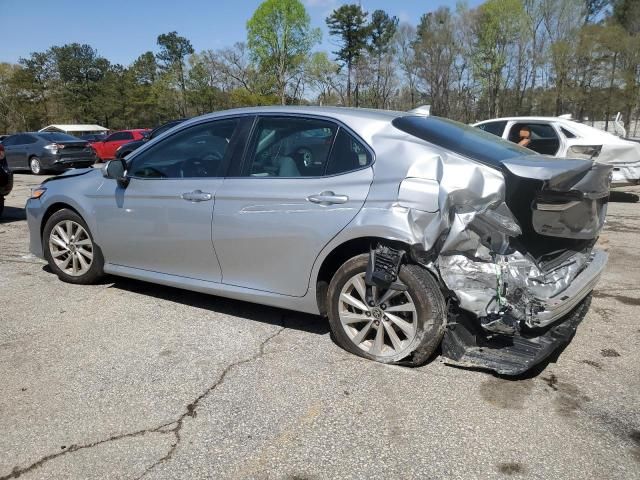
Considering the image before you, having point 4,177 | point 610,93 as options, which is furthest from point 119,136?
point 610,93

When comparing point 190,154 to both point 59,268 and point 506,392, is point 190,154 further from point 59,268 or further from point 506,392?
point 506,392

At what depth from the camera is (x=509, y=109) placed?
172ft

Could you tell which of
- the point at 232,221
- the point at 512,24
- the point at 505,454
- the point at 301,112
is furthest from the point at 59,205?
the point at 512,24

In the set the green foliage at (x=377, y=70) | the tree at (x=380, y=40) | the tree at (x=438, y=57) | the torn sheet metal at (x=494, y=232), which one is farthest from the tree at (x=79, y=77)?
the torn sheet metal at (x=494, y=232)

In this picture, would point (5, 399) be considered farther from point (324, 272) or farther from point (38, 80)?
point (38, 80)

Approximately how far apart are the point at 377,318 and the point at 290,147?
4.53 feet

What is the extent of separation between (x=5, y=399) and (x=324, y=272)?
2.08m

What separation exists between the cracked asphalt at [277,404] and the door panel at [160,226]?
1.48 ft

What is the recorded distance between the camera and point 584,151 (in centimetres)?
937

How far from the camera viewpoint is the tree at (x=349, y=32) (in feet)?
197

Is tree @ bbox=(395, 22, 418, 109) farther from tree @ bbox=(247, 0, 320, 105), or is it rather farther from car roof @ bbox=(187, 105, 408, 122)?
car roof @ bbox=(187, 105, 408, 122)

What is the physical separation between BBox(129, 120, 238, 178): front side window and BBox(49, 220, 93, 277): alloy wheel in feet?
3.12

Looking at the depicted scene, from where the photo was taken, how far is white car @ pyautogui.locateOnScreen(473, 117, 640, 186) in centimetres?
959

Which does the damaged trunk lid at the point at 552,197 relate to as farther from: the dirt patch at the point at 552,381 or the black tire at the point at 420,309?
the dirt patch at the point at 552,381
